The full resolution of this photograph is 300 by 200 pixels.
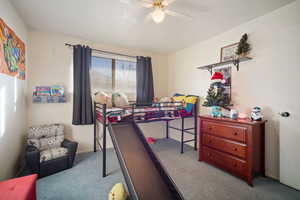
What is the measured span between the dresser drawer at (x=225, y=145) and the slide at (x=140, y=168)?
111 cm

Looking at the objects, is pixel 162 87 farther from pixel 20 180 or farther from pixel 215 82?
pixel 20 180

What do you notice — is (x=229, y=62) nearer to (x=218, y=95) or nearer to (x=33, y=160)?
(x=218, y=95)

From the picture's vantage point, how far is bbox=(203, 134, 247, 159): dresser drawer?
1.82m

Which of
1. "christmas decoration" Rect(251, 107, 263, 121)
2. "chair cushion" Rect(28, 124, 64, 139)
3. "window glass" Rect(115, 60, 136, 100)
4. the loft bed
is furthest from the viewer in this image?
"window glass" Rect(115, 60, 136, 100)

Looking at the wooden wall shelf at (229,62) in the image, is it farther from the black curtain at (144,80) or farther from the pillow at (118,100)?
the pillow at (118,100)

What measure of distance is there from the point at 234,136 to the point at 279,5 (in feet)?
6.32

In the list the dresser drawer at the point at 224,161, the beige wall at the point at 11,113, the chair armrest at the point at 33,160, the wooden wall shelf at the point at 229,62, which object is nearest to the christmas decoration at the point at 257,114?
the dresser drawer at the point at 224,161

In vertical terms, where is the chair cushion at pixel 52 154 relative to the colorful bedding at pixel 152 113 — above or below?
below

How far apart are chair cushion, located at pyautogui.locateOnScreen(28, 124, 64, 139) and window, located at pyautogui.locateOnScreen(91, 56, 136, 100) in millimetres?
1052

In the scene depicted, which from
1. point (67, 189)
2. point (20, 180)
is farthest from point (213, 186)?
point (20, 180)

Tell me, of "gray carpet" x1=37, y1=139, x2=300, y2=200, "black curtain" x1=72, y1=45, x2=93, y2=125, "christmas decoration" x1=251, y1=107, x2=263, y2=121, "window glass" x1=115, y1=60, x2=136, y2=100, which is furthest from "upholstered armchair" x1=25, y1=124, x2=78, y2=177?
"christmas decoration" x1=251, y1=107, x2=263, y2=121

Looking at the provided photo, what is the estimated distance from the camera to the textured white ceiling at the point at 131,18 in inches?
68.8

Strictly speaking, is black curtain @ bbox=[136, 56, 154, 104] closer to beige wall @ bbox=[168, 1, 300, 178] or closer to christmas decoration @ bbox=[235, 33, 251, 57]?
beige wall @ bbox=[168, 1, 300, 178]

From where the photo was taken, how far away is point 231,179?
1.89 m
